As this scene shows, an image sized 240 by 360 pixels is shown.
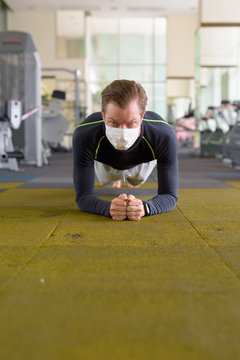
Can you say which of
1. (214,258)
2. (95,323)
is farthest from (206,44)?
(95,323)

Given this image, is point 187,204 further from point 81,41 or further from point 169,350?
point 81,41

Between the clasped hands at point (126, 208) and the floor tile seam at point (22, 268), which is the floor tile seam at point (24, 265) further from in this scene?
Result: the clasped hands at point (126, 208)

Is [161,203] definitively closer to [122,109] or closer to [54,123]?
[122,109]

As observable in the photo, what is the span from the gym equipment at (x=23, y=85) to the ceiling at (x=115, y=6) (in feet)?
25.7

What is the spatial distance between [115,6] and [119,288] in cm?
1416

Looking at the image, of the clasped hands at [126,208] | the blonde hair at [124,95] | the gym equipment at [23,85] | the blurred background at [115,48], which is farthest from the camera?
the blurred background at [115,48]

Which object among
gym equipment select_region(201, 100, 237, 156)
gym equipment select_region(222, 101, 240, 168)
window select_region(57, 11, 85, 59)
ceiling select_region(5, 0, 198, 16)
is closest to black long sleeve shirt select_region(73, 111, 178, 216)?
gym equipment select_region(222, 101, 240, 168)

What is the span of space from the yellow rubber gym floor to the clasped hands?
5cm

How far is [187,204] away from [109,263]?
1.45 m

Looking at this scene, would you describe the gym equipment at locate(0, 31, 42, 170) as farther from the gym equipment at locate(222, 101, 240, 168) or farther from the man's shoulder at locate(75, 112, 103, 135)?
the man's shoulder at locate(75, 112, 103, 135)

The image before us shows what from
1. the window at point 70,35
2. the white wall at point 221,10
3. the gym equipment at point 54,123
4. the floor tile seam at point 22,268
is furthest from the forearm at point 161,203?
the window at point 70,35

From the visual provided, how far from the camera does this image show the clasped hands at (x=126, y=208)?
209cm

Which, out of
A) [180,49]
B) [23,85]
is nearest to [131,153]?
[23,85]

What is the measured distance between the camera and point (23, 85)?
6.46 meters
